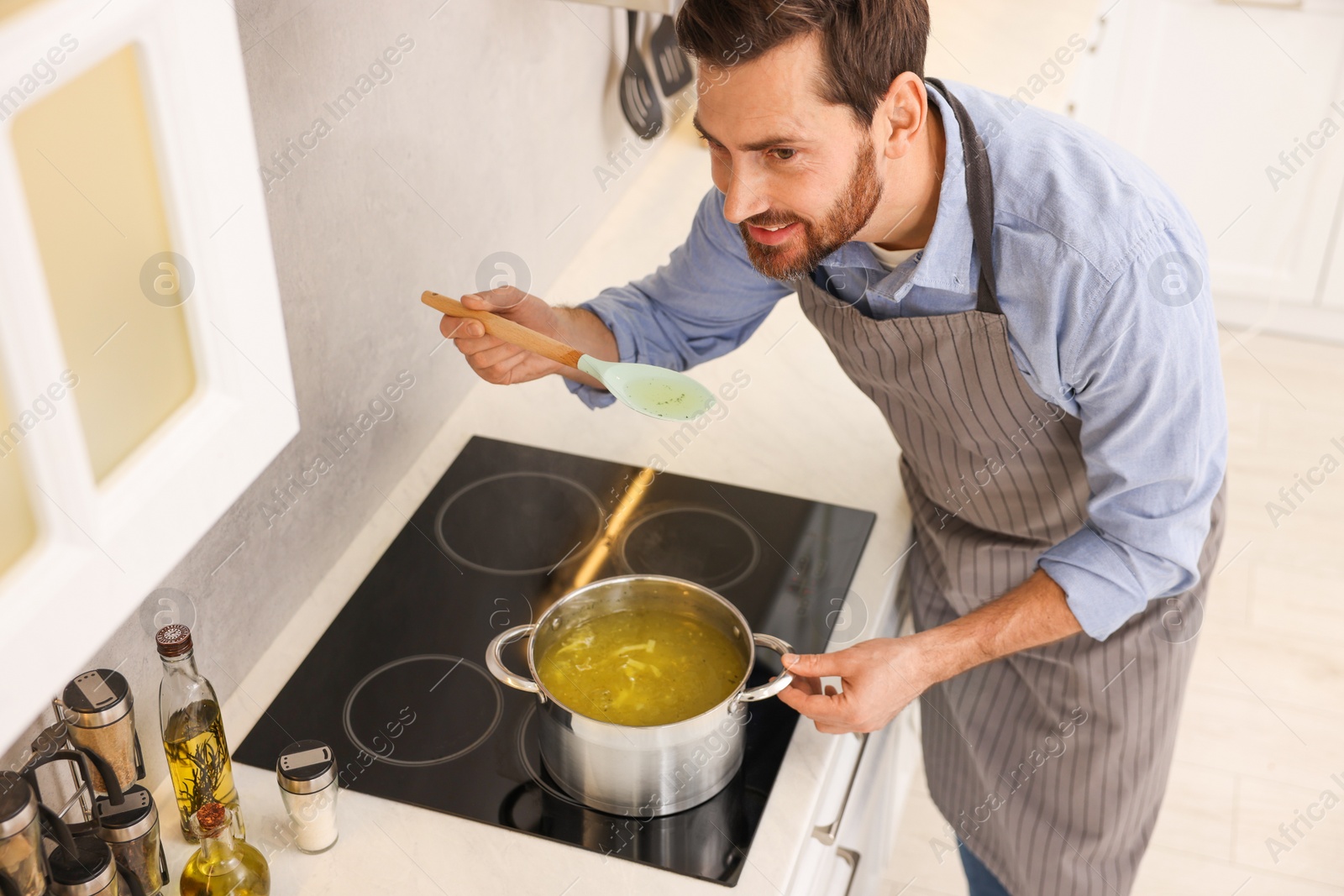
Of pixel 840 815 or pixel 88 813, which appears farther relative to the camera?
pixel 840 815

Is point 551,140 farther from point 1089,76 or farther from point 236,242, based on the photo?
point 1089,76

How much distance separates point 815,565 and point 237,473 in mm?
763

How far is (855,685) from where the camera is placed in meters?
1.06

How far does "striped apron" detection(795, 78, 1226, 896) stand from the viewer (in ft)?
3.77

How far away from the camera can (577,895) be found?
38.3 inches

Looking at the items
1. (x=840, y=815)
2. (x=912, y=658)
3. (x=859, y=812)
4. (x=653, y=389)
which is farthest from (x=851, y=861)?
(x=653, y=389)

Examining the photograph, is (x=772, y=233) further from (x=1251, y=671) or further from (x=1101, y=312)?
(x=1251, y=671)

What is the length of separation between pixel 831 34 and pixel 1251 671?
1733mm

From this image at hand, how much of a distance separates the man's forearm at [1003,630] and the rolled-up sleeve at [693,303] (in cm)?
41

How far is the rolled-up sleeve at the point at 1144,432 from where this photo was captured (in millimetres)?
1003

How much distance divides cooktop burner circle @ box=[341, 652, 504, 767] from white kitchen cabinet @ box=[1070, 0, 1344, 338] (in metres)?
2.12

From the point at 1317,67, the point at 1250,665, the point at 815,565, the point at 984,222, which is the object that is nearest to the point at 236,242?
the point at 984,222

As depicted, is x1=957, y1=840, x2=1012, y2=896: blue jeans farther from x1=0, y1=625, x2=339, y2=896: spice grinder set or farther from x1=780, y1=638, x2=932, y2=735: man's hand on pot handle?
x1=0, y1=625, x2=339, y2=896: spice grinder set

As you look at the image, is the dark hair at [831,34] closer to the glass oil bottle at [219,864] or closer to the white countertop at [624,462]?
the white countertop at [624,462]
